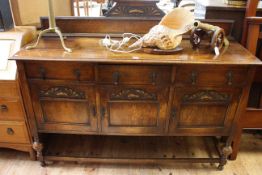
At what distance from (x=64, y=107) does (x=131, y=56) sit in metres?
0.51

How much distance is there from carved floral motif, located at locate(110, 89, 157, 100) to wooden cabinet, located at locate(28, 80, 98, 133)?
13cm

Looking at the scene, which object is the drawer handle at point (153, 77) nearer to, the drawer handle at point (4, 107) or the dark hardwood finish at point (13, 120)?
the dark hardwood finish at point (13, 120)

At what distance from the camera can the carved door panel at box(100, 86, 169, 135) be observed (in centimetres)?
124

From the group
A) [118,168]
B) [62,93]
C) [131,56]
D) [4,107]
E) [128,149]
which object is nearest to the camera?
[131,56]

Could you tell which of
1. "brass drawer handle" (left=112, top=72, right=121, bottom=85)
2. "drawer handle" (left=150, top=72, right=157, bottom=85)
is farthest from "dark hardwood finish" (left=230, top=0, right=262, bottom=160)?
"brass drawer handle" (left=112, top=72, right=121, bottom=85)

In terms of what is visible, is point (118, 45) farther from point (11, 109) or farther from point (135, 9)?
point (11, 109)

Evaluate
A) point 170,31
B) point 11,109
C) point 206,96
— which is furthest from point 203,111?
point 11,109

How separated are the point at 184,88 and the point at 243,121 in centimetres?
57

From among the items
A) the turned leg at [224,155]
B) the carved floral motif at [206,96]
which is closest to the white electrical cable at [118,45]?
the carved floral motif at [206,96]

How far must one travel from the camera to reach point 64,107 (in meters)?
1.31

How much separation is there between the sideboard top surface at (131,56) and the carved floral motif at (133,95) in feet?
0.63

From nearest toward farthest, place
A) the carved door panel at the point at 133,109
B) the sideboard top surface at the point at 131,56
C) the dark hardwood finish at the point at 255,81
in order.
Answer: the sideboard top surface at the point at 131,56 < the carved door panel at the point at 133,109 < the dark hardwood finish at the point at 255,81

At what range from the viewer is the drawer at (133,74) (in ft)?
3.84

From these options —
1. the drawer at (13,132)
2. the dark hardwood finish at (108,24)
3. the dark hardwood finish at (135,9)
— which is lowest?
the drawer at (13,132)
